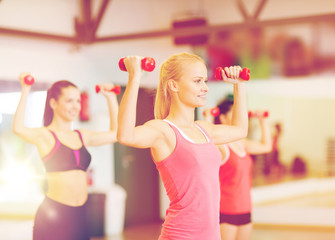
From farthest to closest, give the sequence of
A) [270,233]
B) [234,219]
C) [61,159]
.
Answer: [270,233] → [234,219] → [61,159]

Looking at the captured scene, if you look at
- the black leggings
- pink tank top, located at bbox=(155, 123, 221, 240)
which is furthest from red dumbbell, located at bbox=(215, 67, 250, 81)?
the black leggings

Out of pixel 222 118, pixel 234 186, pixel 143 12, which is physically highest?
pixel 143 12

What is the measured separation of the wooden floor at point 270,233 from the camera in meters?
5.37

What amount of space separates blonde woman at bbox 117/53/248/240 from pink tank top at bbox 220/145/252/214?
133 cm

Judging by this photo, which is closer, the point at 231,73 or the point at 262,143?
the point at 231,73

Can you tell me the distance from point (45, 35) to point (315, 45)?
12.4 feet

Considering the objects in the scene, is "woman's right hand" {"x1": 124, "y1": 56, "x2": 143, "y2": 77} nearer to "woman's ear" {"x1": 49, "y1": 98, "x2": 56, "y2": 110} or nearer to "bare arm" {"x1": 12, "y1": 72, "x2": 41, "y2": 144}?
"bare arm" {"x1": 12, "y1": 72, "x2": 41, "y2": 144}

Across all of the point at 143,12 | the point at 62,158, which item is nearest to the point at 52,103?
the point at 62,158

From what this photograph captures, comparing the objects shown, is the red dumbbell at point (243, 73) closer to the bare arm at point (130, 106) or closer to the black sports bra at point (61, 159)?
the bare arm at point (130, 106)

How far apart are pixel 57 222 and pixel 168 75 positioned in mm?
1244

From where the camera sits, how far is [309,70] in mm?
5859

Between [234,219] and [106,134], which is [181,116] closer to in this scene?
[106,134]

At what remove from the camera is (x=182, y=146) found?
1.60 m

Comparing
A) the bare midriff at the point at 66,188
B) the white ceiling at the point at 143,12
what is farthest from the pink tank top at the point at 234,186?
the white ceiling at the point at 143,12
